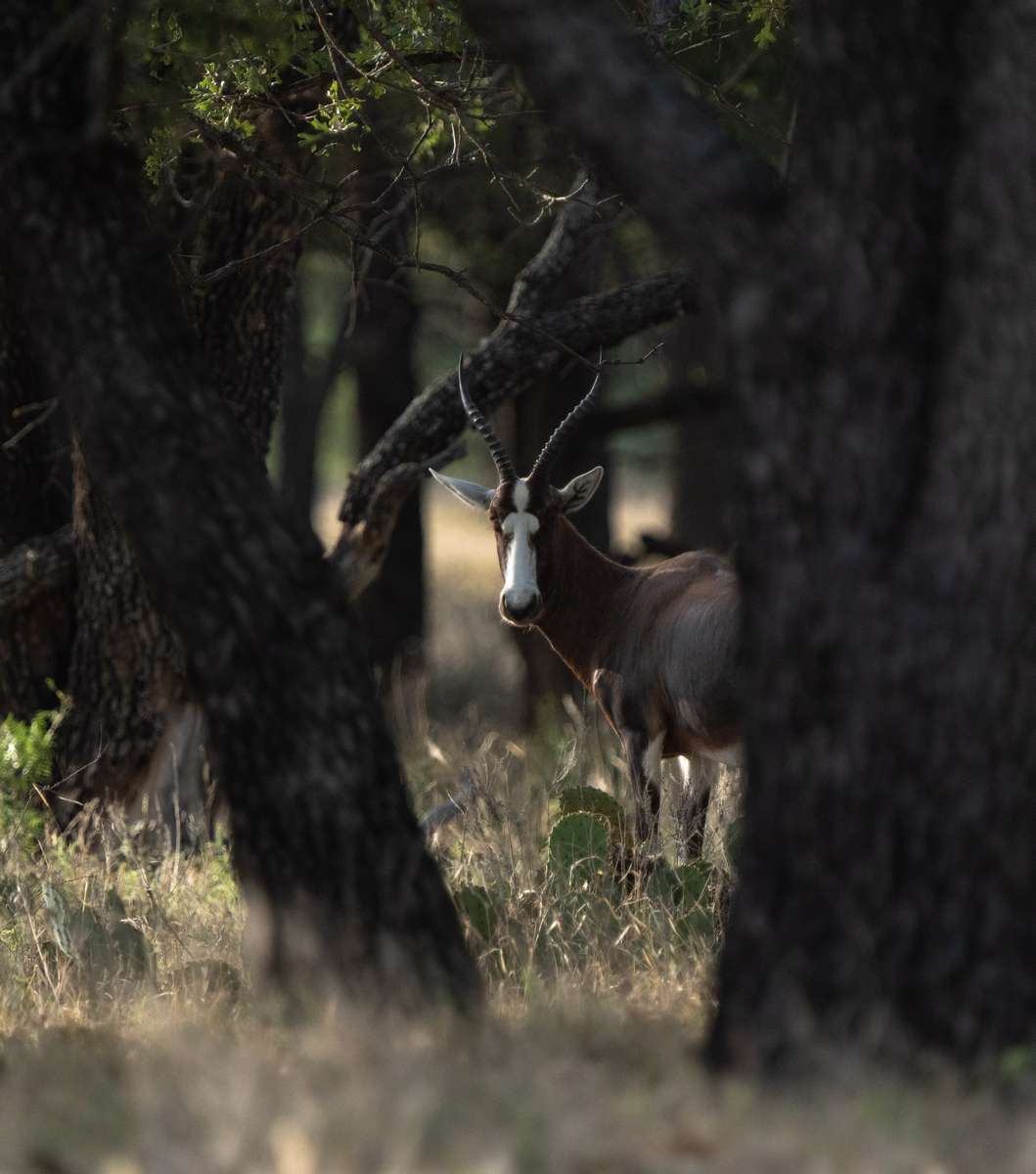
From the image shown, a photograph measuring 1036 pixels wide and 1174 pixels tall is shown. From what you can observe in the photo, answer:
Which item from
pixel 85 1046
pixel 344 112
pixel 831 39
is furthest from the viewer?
pixel 344 112

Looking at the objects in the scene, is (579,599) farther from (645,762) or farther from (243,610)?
(243,610)

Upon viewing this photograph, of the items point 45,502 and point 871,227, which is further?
point 45,502

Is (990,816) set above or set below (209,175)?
below

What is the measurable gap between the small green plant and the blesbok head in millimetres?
2321

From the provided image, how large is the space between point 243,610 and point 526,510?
4.49m

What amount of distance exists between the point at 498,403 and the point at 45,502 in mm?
2581

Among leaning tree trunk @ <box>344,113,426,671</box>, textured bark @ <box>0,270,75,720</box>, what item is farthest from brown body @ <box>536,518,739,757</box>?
leaning tree trunk @ <box>344,113,426,671</box>

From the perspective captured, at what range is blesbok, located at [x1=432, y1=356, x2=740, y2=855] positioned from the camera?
8008 mm

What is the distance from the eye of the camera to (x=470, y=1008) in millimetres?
4172

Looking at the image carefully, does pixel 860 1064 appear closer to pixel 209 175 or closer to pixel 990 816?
pixel 990 816

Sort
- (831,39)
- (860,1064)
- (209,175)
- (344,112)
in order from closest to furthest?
(860,1064) < (831,39) < (344,112) < (209,175)

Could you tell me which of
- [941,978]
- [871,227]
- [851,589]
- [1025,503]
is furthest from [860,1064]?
[871,227]

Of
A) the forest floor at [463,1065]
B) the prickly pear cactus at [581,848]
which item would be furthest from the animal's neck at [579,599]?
the prickly pear cactus at [581,848]

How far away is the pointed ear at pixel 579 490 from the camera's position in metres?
8.84
